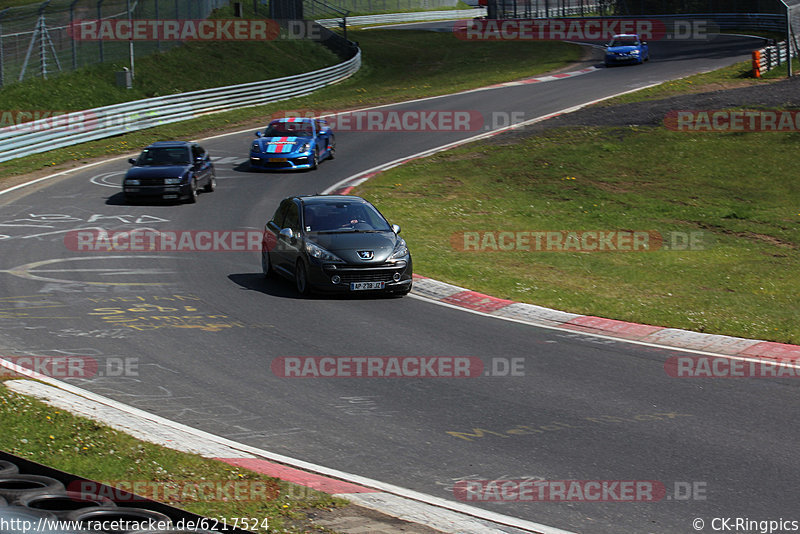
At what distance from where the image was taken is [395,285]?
15.5 metres

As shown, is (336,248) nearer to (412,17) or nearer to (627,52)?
(627,52)

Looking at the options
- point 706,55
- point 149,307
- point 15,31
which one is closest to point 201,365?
point 149,307

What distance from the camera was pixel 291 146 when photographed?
29.0m

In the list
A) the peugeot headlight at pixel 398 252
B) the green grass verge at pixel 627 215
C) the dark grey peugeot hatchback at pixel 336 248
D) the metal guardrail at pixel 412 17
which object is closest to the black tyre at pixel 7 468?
the dark grey peugeot hatchback at pixel 336 248

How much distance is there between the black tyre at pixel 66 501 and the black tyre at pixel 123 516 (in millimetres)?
168

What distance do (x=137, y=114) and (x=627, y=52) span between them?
87.4ft

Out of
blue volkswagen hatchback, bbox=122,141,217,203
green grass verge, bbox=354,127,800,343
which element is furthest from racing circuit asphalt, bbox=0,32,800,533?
blue volkswagen hatchback, bbox=122,141,217,203

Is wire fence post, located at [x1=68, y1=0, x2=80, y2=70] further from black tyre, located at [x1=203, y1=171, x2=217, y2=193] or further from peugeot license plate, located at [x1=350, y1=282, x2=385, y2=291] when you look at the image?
peugeot license plate, located at [x1=350, y1=282, x2=385, y2=291]

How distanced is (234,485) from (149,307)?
754 centimetres

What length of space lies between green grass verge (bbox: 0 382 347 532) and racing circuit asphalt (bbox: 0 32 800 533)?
34.9 inches

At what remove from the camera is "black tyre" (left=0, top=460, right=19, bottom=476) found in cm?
637

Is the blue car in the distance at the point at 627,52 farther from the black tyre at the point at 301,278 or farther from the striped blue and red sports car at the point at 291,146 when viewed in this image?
the black tyre at the point at 301,278

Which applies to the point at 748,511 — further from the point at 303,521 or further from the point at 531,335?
the point at 531,335

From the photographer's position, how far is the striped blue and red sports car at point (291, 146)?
94.7 ft
